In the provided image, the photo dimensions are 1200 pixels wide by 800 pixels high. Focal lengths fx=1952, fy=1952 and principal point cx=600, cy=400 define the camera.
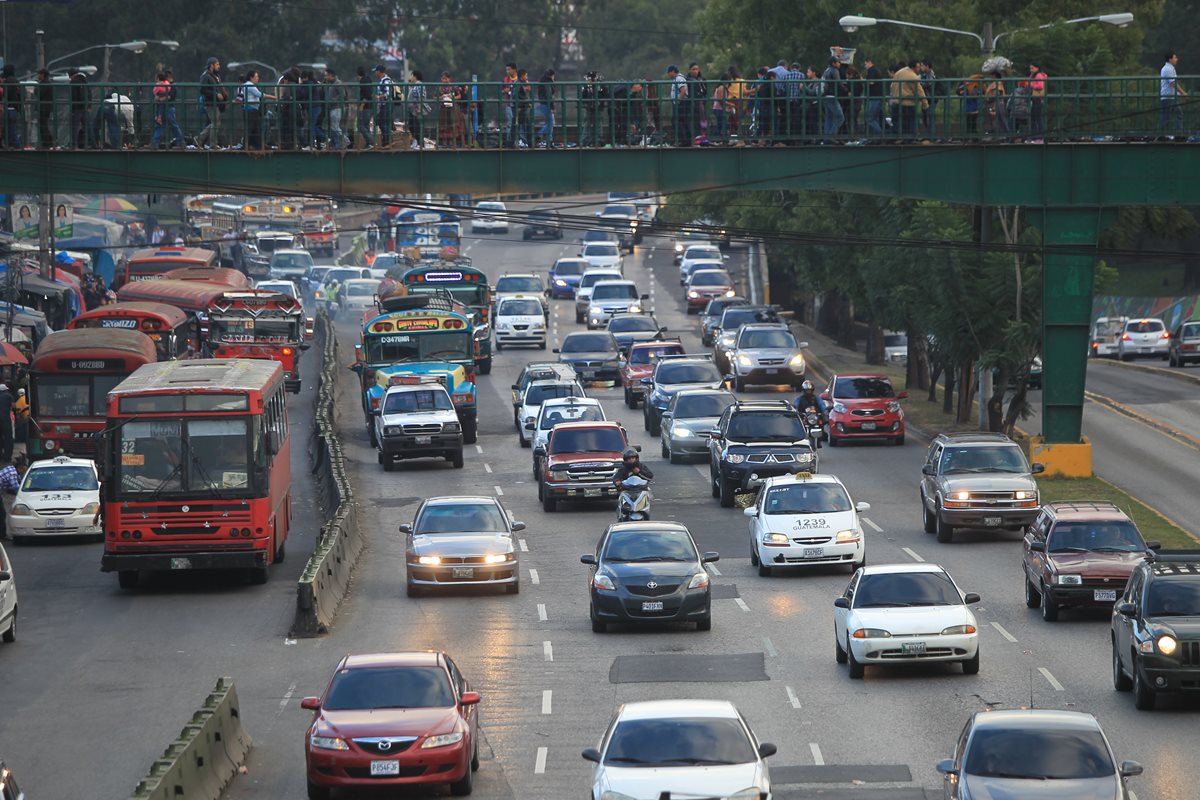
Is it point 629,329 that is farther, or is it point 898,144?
point 629,329

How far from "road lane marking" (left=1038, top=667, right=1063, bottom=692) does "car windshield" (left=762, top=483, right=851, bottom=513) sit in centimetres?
829

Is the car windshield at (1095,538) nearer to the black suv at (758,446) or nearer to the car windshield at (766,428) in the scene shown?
the black suv at (758,446)

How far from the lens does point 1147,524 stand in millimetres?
37938

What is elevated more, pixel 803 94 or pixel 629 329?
pixel 803 94

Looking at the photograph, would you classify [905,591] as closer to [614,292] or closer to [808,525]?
[808,525]

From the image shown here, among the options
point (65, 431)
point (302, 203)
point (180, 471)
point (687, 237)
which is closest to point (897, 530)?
point (180, 471)

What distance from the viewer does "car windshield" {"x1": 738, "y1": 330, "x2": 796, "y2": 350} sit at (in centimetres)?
6009

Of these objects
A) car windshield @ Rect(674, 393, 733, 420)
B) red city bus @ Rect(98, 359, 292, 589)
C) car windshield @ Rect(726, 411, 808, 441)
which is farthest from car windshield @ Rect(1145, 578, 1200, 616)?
car windshield @ Rect(674, 393, 733, 420)

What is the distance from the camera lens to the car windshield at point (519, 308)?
246 ft

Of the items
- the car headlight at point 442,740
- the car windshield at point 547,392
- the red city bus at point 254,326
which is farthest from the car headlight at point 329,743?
the red city bus at point 254,326

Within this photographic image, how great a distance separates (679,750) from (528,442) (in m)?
36.7

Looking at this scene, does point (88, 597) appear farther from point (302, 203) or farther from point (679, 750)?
point (302, 203)

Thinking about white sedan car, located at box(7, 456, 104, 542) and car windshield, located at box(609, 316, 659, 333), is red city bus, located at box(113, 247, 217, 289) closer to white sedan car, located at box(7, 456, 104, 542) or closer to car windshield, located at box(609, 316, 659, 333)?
car windshield, located at box(609, 316, 659, 333)

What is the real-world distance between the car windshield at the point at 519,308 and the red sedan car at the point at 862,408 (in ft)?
84.8
